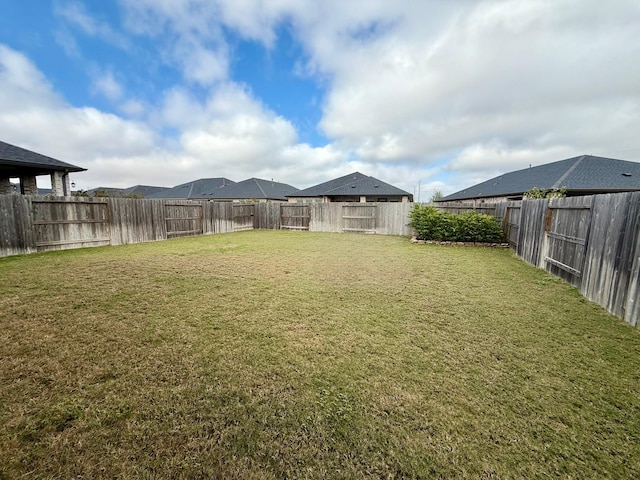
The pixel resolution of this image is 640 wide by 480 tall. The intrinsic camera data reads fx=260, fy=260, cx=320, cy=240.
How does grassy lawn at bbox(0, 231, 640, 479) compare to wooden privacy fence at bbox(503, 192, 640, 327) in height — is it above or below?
below

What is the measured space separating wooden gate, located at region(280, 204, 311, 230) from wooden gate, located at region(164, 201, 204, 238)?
496 centimetres

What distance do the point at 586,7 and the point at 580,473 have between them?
38.7 feet

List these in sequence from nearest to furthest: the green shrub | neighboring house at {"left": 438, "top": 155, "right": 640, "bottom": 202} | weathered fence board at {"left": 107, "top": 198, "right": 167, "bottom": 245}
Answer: weathered fence board at {"left": 107, "top": 198, "right": 167, "bottom": 245}
the green shrub
neighboring house at {"left": 438, "top": 155, "right": 640, "bottom": 202}

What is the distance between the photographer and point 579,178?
16719 millimetres

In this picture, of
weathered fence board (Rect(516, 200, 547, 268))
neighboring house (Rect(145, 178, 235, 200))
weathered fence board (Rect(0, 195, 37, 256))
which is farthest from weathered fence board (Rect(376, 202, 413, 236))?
neighboring house (Rect(145, 178, 235, 200))

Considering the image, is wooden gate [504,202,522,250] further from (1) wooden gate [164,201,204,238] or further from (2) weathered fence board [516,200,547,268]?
(1) wooden gate [164,201,204,238]

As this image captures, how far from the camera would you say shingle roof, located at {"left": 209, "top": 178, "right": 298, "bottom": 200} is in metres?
31.4

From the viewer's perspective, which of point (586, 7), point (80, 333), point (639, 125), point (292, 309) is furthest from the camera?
point (639, 125)

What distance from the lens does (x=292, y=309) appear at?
141 inches

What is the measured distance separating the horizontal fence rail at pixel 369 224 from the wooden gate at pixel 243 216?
61 millimetres

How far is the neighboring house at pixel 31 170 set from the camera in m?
10.4

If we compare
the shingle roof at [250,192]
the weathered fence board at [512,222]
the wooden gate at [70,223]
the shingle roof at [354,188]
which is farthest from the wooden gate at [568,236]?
the shingle roof at [250,192]

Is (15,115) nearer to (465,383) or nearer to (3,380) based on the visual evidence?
(3,380)

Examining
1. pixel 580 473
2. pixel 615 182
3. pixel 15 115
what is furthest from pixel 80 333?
pixel 615 182
